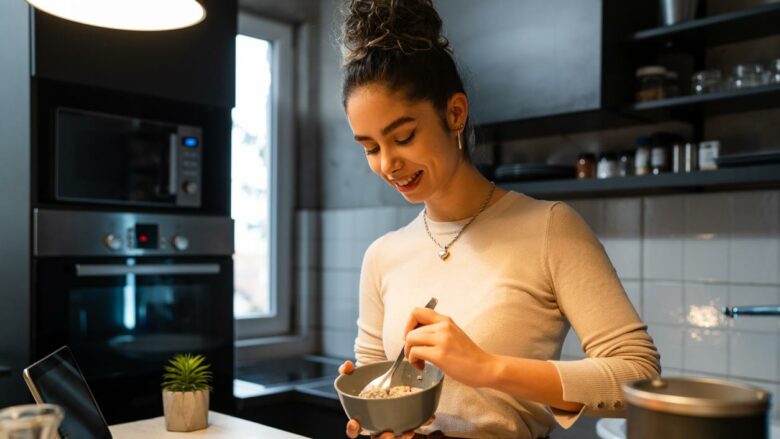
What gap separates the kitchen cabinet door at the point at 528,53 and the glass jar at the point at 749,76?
0.38m

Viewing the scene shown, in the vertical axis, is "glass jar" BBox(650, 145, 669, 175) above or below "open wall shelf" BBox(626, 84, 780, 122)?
below

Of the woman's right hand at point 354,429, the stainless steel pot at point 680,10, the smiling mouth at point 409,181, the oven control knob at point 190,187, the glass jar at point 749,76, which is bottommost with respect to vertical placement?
the woman's right hand at point 354,429

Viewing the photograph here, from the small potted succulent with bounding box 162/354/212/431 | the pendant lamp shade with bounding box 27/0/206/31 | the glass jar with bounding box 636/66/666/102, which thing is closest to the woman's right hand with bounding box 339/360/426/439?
the small potted succulent with bounding box 162/354/212/431

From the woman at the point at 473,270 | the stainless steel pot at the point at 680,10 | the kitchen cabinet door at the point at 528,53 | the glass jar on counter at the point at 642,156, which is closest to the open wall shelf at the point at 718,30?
the stainless steel pot at the point at 680,10

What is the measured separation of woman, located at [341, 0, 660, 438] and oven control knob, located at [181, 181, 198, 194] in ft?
3.81

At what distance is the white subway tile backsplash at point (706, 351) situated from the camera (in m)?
2.20

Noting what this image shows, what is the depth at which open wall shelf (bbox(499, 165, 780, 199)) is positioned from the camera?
1.95 m

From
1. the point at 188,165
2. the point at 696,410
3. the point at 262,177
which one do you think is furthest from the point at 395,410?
the point at 262,177

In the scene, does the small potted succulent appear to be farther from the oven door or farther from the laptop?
the oven door

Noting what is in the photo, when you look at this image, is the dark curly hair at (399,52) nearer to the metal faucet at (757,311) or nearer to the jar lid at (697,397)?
the jar lid at (697,397)

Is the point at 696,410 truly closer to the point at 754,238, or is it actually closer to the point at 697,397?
the point at 697,397

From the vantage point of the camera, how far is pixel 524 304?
46.5 inches

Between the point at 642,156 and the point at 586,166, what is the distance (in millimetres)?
192

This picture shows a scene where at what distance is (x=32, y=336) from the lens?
6.27 ft
